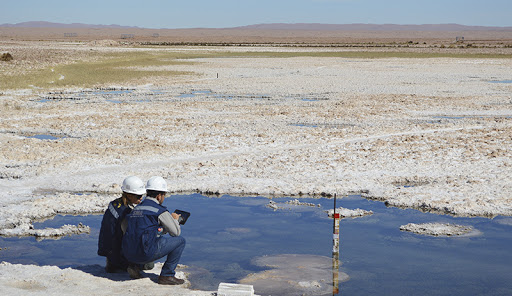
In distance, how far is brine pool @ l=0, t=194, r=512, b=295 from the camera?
7773mm

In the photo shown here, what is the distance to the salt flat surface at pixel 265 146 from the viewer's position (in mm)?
11648

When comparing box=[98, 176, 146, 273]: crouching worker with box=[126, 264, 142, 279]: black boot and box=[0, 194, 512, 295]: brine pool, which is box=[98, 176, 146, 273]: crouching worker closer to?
box=[126, 264, 142, 279]: black boot

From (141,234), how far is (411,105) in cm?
1787

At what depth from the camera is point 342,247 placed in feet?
29.5

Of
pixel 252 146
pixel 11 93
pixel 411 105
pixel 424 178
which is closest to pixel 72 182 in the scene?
pixel 252 146

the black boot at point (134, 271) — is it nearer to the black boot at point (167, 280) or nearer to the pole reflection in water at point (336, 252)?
the black boot at point (167, 280)

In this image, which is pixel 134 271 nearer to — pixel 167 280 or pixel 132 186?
pixel 167 280

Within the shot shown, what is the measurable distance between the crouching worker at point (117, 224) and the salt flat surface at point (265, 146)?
1.38 ft

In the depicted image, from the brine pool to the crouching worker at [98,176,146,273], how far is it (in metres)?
0.70

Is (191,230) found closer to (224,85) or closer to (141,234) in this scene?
(141,234)

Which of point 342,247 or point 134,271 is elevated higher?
point 134,271

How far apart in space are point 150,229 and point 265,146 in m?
8.85

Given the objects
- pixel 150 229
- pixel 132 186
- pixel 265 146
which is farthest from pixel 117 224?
pixel 265 146

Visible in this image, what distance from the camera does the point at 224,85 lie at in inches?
1240
